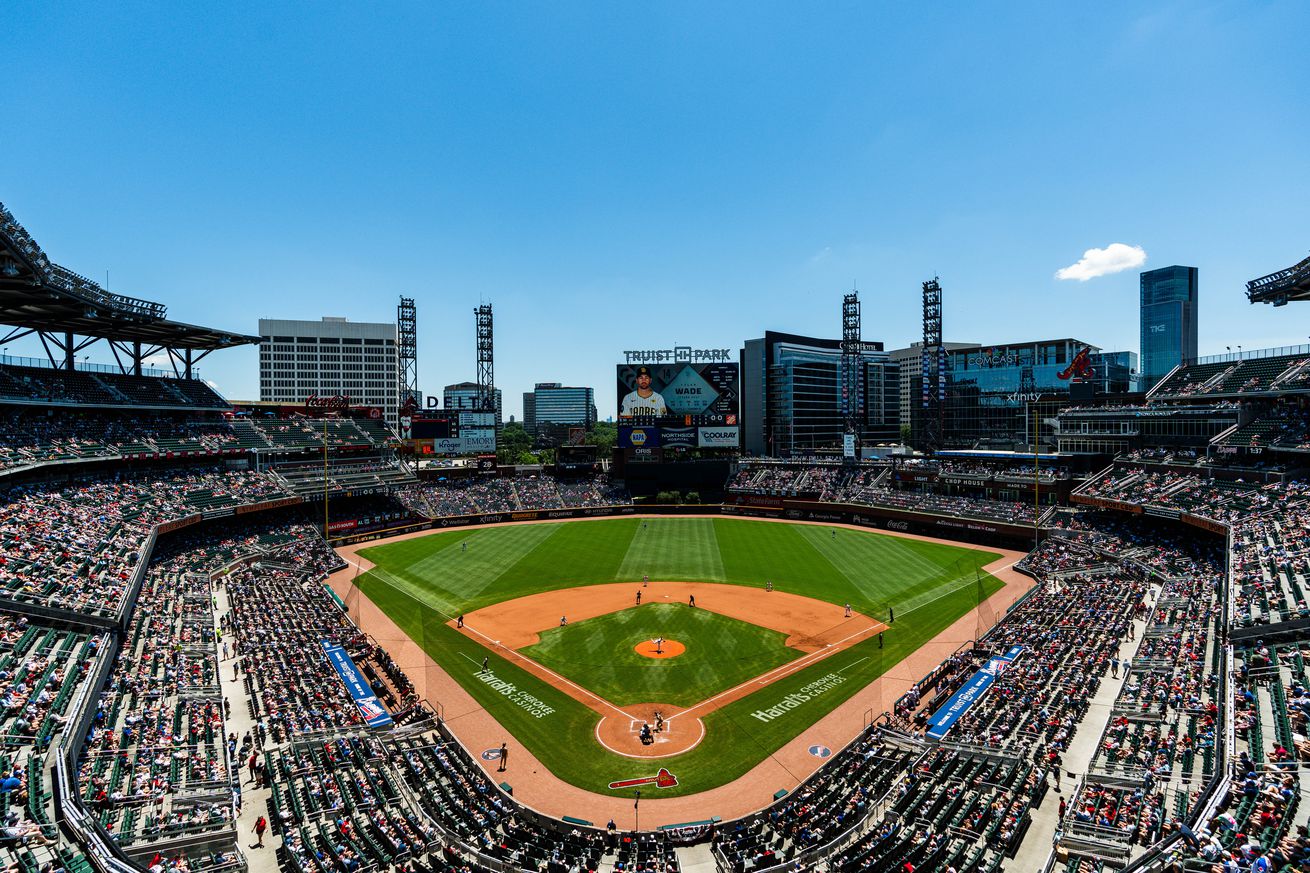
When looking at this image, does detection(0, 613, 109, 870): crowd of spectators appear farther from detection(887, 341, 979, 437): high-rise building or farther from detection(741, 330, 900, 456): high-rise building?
detection(887, 341, 979, 437): high-rise building

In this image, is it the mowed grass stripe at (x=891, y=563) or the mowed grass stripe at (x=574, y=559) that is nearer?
the mowed grass stripe at (x=891, y=563)

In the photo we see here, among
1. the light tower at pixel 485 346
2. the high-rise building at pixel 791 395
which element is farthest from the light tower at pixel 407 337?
the high-rise building at pixel 791 395

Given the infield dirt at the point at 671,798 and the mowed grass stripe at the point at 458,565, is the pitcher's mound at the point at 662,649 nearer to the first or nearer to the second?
the infield dirt at the point at 671,798

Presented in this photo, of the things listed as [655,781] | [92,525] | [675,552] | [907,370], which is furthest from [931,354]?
[907,370]

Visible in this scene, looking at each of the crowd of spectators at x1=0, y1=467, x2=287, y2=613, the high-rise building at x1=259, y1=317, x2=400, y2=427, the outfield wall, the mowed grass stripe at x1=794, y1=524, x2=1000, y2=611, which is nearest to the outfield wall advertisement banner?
the outfield wall

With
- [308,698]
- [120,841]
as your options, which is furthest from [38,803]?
[308,698]

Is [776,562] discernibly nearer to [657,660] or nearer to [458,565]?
[657,660]
